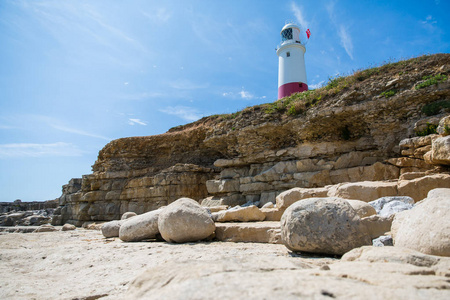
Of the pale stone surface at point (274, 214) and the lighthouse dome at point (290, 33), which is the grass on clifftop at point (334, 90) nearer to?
the pale stone surface at point (274, 214)

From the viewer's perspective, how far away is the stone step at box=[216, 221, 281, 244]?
5.04 metres

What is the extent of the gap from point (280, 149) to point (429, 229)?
979cm

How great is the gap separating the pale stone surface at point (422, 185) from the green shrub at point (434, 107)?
A: 361cm

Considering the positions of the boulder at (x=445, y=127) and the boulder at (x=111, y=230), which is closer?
the boulder at (x=445, y=127)

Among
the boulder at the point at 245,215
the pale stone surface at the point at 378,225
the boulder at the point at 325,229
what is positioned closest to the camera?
the boulder at the point at 325,229

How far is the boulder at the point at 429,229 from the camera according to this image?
2.58m

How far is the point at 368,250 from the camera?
8.52 feet

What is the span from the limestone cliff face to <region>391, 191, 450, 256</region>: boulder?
5124 millimetres

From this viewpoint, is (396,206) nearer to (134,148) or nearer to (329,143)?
(329,143)

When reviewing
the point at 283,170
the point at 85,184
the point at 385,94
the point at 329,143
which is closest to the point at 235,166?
the point at 283,170

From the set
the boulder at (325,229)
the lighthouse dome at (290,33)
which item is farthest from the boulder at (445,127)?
the lighthouse dome at (290,33)

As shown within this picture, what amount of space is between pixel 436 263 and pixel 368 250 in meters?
0.57

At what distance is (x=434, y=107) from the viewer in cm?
875

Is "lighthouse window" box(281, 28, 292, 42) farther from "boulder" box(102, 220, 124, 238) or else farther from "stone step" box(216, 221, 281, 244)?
"stone step" box(216, 221, 281, 244)
